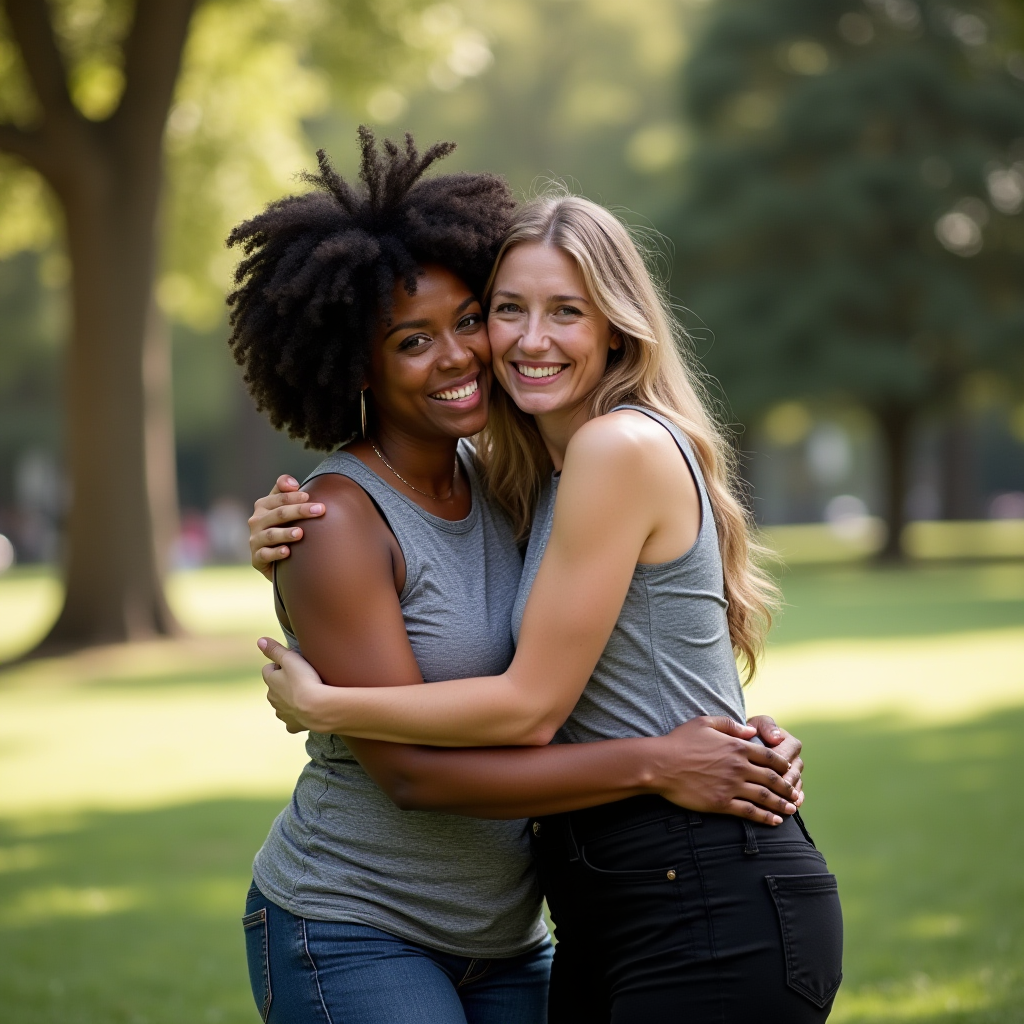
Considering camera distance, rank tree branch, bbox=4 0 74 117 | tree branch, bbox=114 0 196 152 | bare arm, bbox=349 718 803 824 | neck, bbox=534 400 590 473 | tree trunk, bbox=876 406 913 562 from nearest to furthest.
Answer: bare arm, bbox=349 718 803 824 → neck, bbox=534 400 590 473 → tree branch, bbox=4 0 74 117 → tree branch, bbox=114 0 196 152 → tree trunk, bbox=876 406 913 562

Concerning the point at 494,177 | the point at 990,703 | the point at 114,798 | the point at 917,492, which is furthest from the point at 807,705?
the point at 917,492

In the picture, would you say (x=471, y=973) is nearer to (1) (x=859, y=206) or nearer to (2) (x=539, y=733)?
(2) (x=539, y=733)

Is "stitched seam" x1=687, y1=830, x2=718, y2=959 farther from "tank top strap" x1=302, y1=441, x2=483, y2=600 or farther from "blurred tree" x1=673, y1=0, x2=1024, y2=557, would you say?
"blurred tree" x1=673, y1=0, x2=1024, y2=557

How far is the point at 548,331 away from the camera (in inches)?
133

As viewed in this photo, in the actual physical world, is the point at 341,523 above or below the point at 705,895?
above

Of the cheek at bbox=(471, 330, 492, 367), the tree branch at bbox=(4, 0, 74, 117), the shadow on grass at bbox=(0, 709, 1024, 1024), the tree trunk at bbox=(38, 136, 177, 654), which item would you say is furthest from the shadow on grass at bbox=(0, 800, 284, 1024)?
the tree branch at bbox=(4, 0, 74, 117)

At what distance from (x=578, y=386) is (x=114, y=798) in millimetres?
7257

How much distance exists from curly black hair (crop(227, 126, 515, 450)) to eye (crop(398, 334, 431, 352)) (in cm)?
9

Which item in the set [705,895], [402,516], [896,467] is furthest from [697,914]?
[896,467]

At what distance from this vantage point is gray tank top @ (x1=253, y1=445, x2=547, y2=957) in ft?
9.96

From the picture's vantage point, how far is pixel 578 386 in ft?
11.2

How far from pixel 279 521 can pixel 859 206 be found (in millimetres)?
29066

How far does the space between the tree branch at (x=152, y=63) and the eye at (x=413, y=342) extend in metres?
14.3

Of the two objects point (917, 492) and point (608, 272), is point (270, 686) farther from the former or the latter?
point (917, 492)
